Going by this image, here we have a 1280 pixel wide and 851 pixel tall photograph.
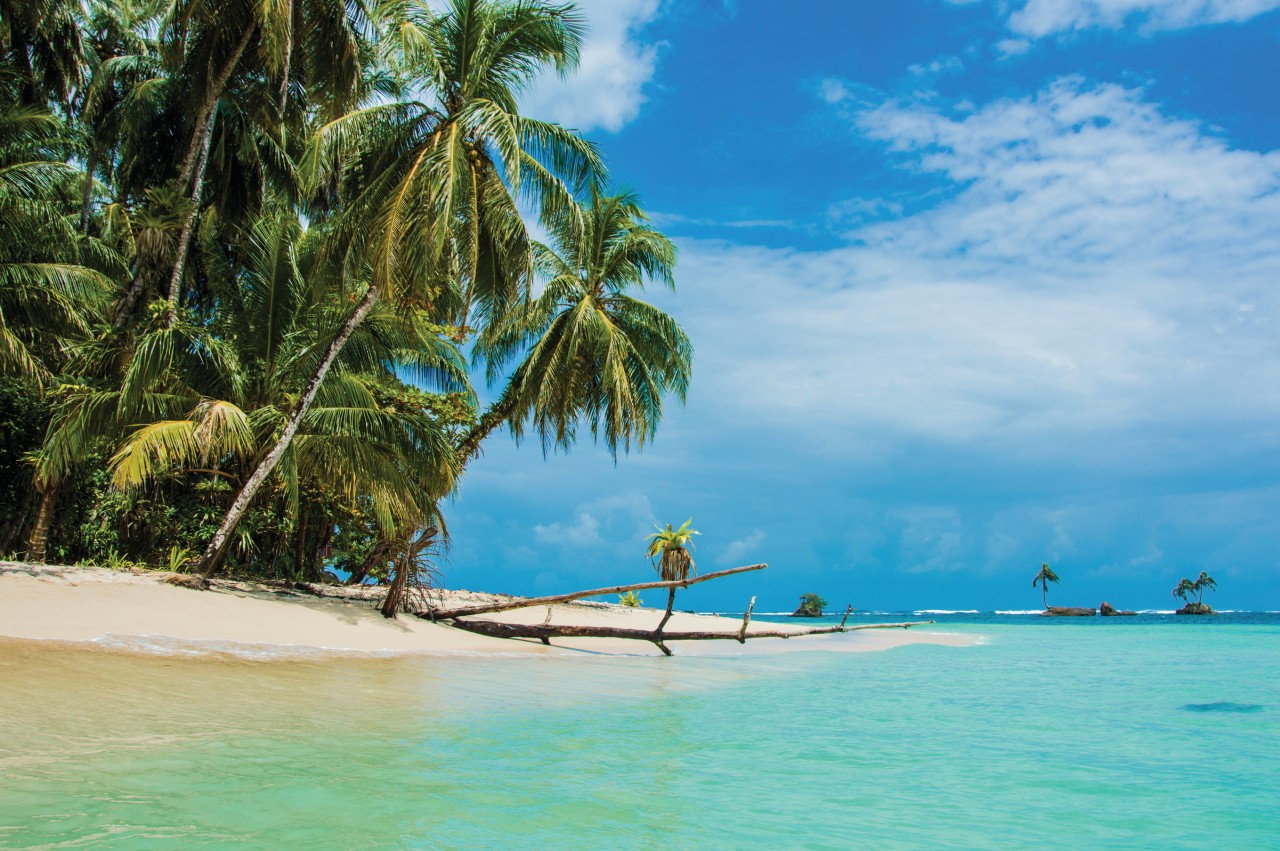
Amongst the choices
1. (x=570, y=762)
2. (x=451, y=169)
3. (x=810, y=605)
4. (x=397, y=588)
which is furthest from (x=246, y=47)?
(x=810, y=605)

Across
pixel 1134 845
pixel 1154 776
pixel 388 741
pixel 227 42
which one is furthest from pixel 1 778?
pixel 227 42

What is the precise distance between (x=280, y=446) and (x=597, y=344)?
7474mm

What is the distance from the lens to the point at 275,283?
45.5ft

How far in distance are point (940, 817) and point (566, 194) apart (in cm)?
1092

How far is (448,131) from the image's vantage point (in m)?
12.5

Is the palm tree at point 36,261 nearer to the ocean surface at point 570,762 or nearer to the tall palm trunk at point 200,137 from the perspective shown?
the tall palm trunk at point 200,137

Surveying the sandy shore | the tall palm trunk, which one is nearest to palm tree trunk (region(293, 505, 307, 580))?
the sandy shore

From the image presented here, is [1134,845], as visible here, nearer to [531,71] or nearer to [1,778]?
[1,778]

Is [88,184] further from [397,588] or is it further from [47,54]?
[397,588]

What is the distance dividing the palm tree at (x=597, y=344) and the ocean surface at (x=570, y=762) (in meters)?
8.87

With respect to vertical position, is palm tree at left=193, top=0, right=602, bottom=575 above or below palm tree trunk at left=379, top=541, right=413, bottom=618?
above

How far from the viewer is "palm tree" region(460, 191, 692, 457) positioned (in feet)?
57.9

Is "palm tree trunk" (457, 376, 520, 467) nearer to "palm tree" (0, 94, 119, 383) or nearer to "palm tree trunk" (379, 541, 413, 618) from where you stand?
"palm tree trunk" (379, 541, 413, 618)

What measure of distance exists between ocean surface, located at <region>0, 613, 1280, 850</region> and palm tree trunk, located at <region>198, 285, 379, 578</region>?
392 centimetres
